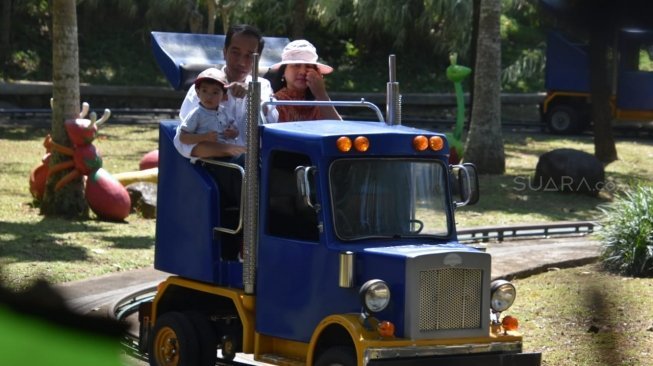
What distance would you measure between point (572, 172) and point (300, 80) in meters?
10.8

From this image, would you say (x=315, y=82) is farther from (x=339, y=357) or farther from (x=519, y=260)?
(x=519, y=260)

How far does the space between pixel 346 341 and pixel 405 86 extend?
91.4 feet

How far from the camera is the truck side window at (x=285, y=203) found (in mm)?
6258

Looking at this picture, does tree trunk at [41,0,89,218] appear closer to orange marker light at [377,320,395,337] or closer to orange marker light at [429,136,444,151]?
orange marker light at [429,136,444,151]

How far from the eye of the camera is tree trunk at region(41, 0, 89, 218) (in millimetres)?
13031

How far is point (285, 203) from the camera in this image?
249 inches

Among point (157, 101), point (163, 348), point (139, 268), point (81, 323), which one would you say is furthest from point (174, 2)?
point (81, 323)

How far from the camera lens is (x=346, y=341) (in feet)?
19.5

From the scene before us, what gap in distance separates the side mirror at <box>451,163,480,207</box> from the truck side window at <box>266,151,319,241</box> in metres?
0.93

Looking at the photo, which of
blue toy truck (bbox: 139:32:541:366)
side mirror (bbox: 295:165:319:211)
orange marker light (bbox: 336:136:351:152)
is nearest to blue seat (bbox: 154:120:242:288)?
blue toy truck (bbox: 139:32:541:366)

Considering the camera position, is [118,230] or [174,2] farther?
[174,2]

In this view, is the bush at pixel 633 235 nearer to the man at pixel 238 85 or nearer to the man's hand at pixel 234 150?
the man at pixel 238 85

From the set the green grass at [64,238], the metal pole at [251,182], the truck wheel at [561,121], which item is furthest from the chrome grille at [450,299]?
the truck wheel at [561,121]

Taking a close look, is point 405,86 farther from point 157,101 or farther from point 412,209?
point 412,209
